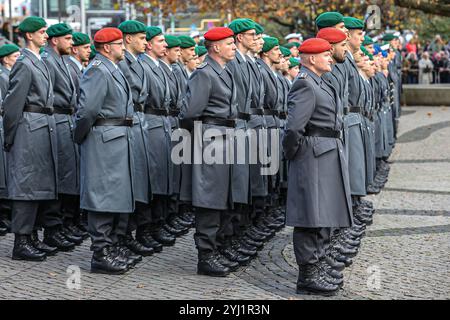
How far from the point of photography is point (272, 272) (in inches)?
394

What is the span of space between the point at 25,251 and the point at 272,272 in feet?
7.40

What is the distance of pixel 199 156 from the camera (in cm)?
1005

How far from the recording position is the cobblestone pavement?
29.4 feet

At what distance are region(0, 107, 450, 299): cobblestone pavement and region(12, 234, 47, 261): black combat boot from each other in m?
0.10

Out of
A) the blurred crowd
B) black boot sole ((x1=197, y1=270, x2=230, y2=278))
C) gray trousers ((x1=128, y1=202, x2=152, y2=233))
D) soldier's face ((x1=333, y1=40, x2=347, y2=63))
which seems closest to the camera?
black boot sole ((x1=197, y1=270, x2=230, y2=278))

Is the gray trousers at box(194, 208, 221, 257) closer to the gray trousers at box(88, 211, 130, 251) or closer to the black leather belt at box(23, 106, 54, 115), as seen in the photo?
the gray trousers at box(88, 211, 130, 251)

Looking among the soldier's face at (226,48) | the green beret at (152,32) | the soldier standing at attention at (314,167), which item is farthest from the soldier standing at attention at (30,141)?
the soldier standing at attention at (314,167)

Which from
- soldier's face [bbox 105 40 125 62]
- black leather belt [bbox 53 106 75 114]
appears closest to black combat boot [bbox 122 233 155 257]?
black leather belt [bbox 53 106 75 114]

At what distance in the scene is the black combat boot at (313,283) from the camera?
8938 mm

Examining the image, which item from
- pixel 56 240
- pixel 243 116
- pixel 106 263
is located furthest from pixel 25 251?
pixel 243 116

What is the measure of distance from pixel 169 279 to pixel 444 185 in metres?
7.85

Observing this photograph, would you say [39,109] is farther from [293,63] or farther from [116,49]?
[293,63]
